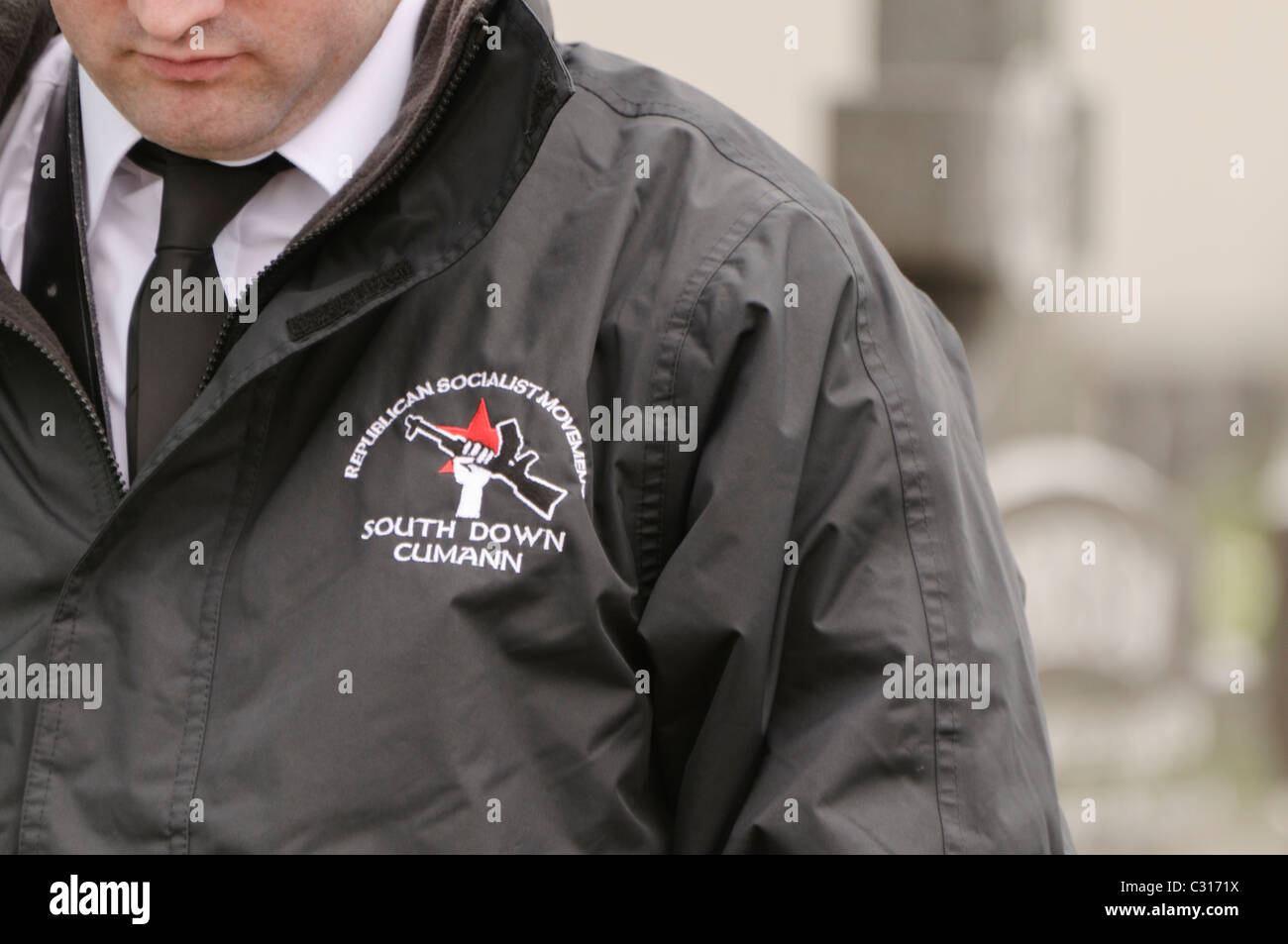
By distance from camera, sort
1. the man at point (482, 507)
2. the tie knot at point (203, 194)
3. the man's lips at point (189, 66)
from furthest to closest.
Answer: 1. the tie knot at point (203, 194)
2. the man's lips at point (189, 66)
3. the man at point (482, 507)

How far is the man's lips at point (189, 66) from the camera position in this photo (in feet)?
6.47

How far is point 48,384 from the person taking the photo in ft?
6.51

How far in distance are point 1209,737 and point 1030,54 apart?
285cm

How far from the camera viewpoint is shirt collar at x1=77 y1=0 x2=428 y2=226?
2045mm

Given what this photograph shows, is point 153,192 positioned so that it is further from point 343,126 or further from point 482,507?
point 482,507

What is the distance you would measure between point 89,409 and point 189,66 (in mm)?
371

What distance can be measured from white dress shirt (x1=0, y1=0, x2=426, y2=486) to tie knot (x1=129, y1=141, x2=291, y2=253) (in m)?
0.01

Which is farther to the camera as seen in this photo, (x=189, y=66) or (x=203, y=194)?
(x=203, y=194)

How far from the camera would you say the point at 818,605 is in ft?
6.21

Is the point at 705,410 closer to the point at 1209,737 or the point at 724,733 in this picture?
the point at 724,733

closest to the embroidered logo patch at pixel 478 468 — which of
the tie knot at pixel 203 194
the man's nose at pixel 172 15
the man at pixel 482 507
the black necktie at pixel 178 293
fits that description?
the man at pixel 482 507

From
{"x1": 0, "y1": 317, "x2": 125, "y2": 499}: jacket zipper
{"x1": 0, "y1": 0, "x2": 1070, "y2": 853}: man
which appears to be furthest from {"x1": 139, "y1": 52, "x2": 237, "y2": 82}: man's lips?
{"x1": 0, "y1": 317, "x2": 125, "y2": 499}: jacket zipper

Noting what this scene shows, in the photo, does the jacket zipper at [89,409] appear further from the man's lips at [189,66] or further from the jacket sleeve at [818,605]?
the jacket sleeve at [818,605]

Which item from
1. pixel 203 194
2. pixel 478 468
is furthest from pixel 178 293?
pixel 478 468
